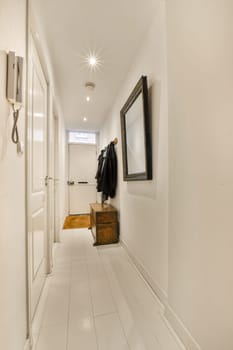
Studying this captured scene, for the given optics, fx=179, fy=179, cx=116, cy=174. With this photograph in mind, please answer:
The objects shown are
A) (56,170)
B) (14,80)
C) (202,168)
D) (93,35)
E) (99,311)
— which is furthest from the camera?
(56,170)

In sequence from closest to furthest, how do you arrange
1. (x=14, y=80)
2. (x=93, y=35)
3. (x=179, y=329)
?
(x=14, y=80) < (x=179, y=329) < (x=93, y=35)

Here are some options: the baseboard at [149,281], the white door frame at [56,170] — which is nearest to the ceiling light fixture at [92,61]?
the white door frame at [56,170]

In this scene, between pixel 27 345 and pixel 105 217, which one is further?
→ pixel 105 217

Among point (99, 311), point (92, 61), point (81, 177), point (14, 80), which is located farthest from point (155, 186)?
point (81, 177)

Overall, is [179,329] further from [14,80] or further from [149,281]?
[14,80]

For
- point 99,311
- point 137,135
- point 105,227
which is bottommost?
point 99,311

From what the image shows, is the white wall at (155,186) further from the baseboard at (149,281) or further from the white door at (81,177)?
the white door at (81,177)

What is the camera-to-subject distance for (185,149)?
3.69ft

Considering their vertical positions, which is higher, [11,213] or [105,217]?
[11,213]

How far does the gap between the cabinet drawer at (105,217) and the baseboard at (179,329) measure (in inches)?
65.9

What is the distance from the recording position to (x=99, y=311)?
1415 mm

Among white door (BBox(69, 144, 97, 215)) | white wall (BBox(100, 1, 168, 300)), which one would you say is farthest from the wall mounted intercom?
white door (BBox(69, 144, 97, 215))

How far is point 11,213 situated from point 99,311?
1.11 metres

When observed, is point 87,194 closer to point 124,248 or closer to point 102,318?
point 124,248
